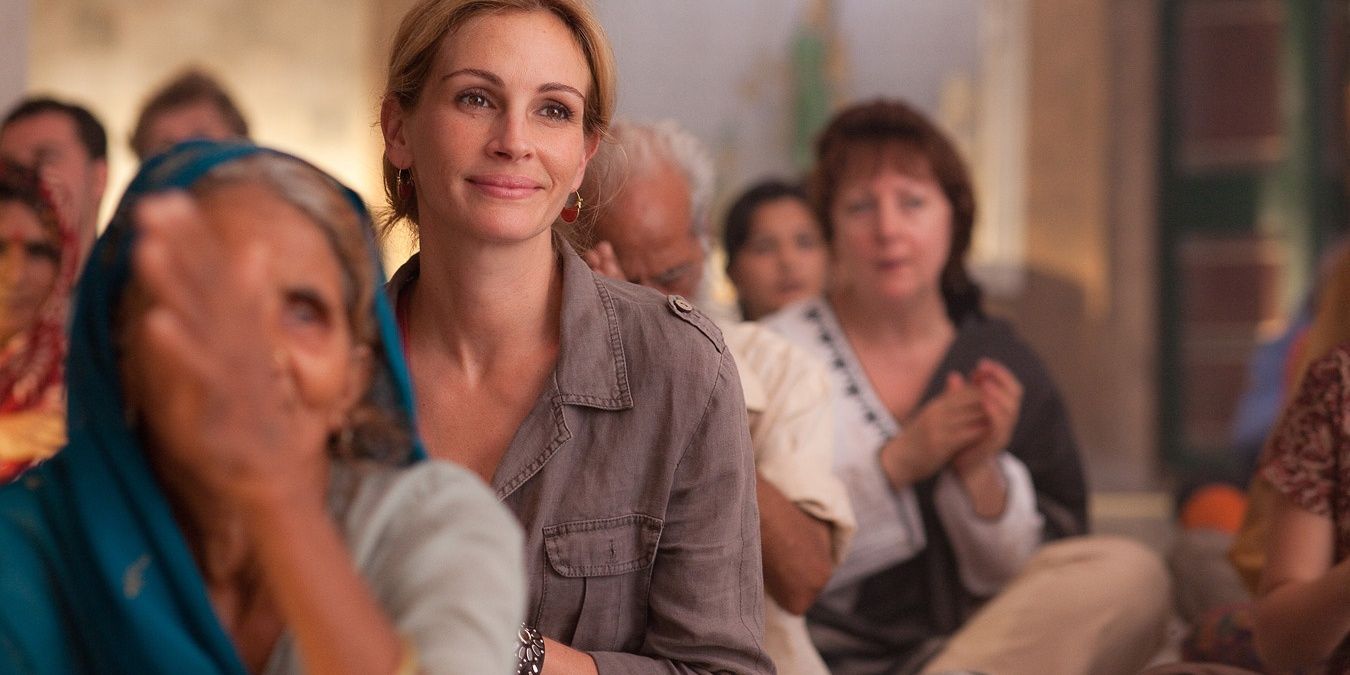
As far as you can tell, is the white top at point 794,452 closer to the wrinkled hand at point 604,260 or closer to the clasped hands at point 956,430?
the wrinkled hand at point 604,260

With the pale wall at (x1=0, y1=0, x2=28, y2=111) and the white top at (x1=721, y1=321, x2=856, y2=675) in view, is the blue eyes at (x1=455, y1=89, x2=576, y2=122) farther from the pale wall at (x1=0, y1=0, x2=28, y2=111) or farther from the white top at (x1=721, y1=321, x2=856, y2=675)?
the pale wall at (x1=0, y1=0, x2=28, y2=111)

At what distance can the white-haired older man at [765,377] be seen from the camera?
7.66 feet

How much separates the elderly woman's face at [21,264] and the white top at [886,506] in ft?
5.13

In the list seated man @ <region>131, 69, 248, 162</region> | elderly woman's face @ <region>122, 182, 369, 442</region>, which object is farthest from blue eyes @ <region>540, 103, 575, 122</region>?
seated man @ <region>131, 69, 248, 162</region>

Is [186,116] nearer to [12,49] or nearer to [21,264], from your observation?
[12,49]

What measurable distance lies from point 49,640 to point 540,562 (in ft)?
2.21

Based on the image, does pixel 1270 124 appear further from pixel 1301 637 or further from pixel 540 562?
pixel 540 562

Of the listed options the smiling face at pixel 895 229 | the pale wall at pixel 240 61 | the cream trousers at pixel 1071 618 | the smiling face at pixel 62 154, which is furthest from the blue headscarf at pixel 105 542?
the pale wall at pixel 240 61

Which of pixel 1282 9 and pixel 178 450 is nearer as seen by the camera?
pixel 178 450

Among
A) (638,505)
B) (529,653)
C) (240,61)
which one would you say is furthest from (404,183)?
(240,61)

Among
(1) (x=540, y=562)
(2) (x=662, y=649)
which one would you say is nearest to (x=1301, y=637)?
(2) (x=662, y=649)

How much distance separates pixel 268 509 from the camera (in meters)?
1.02

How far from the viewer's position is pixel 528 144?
1.78m

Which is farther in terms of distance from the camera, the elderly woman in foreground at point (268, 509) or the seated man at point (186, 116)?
the seated man at point (186, 116)
